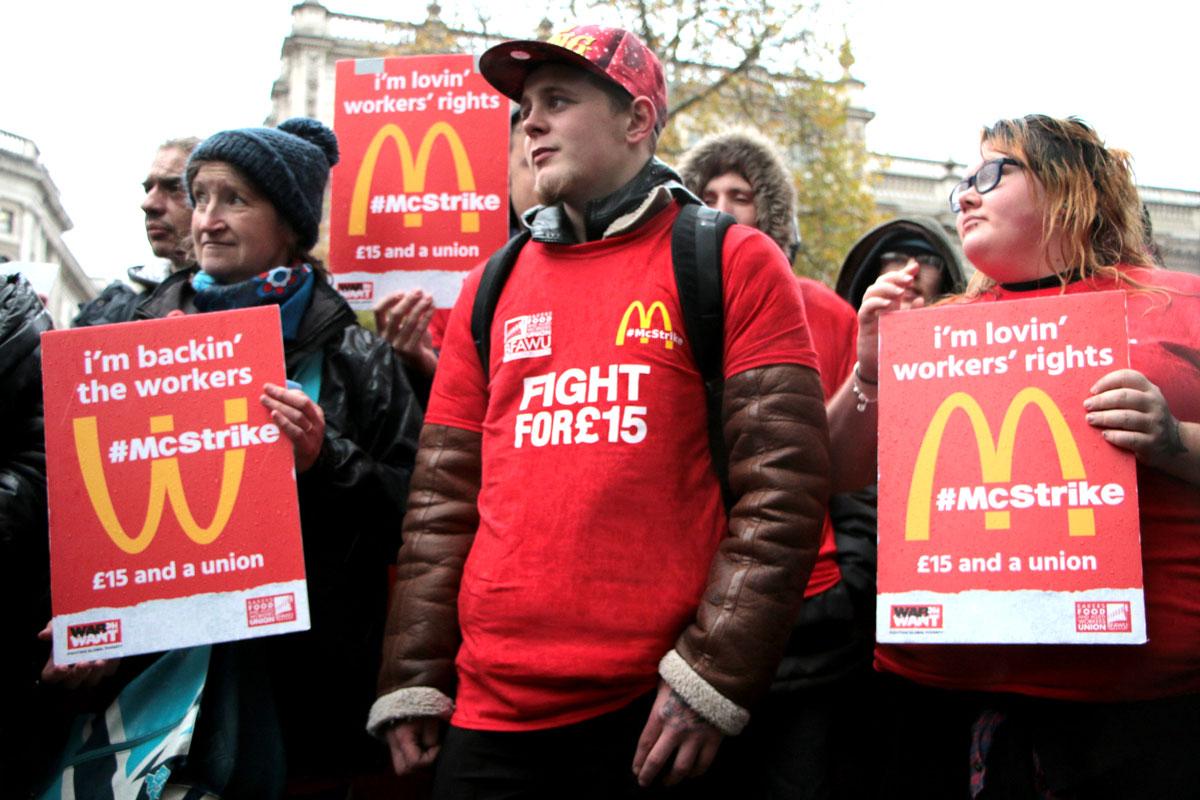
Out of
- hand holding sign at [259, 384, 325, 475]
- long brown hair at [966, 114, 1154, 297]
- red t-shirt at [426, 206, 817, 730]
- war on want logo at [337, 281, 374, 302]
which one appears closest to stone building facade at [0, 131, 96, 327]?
war on want logo at [337, 281, 374, 302]

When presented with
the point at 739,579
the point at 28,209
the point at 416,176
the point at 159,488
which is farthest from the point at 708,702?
the point at 28,209

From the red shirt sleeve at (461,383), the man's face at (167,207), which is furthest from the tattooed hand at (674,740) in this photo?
the man's face at (167,207)

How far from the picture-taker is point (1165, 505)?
2.42 m

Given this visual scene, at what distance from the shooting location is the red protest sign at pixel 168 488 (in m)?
2.73

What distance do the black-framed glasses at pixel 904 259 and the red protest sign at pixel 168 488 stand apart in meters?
1.90

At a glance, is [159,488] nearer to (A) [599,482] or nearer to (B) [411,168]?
(A) [599,482]

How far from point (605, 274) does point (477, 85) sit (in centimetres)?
154

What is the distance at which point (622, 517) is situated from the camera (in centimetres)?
244

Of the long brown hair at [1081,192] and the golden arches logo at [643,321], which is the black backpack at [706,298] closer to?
the golden arches logo at [643,321]

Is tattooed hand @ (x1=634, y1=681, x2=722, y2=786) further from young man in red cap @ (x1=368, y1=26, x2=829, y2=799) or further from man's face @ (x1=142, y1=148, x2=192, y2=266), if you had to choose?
man's face @ (x1=142, y1=148, x2=192, y2=266)

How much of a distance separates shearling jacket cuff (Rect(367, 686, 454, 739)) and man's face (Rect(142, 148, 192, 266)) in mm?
2170

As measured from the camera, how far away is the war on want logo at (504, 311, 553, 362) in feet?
8.59

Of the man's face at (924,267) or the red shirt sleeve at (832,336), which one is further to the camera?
the man's face at (924,267)

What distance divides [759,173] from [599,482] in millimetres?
1767
